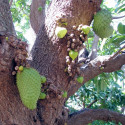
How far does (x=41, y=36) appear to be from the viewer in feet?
5.60

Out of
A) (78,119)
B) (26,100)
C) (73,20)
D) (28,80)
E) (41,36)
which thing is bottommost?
(78,119)

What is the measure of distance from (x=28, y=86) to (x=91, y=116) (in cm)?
142

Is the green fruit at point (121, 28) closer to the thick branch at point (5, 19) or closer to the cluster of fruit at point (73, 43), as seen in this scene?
the cluster of fruit at point (73, 43)

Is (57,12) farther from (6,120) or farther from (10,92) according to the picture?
(6,120)

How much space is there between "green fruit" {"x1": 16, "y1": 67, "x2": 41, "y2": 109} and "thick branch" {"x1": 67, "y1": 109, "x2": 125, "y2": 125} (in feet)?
3.44

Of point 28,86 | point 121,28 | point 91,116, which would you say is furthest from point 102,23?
point 91,116

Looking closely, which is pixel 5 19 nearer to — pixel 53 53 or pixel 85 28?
pixel 53 53

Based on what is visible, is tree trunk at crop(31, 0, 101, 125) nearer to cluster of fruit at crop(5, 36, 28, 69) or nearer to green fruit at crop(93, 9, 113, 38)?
green fruit at crop(93, 9, 113, 38)

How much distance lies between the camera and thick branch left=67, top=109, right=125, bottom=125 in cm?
213

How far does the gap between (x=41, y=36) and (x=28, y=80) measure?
688 mm

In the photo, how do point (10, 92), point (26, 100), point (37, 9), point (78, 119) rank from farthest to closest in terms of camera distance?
1. point (37, 9)
2. point (78, 119)
3. point (10, 92)
4. point (26, 100)

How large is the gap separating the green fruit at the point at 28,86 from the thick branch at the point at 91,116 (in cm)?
105

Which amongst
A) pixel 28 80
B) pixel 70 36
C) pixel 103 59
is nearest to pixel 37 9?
pixel 103 59

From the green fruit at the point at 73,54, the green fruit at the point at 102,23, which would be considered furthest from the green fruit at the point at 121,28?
the green fruit at the point at 73,54
